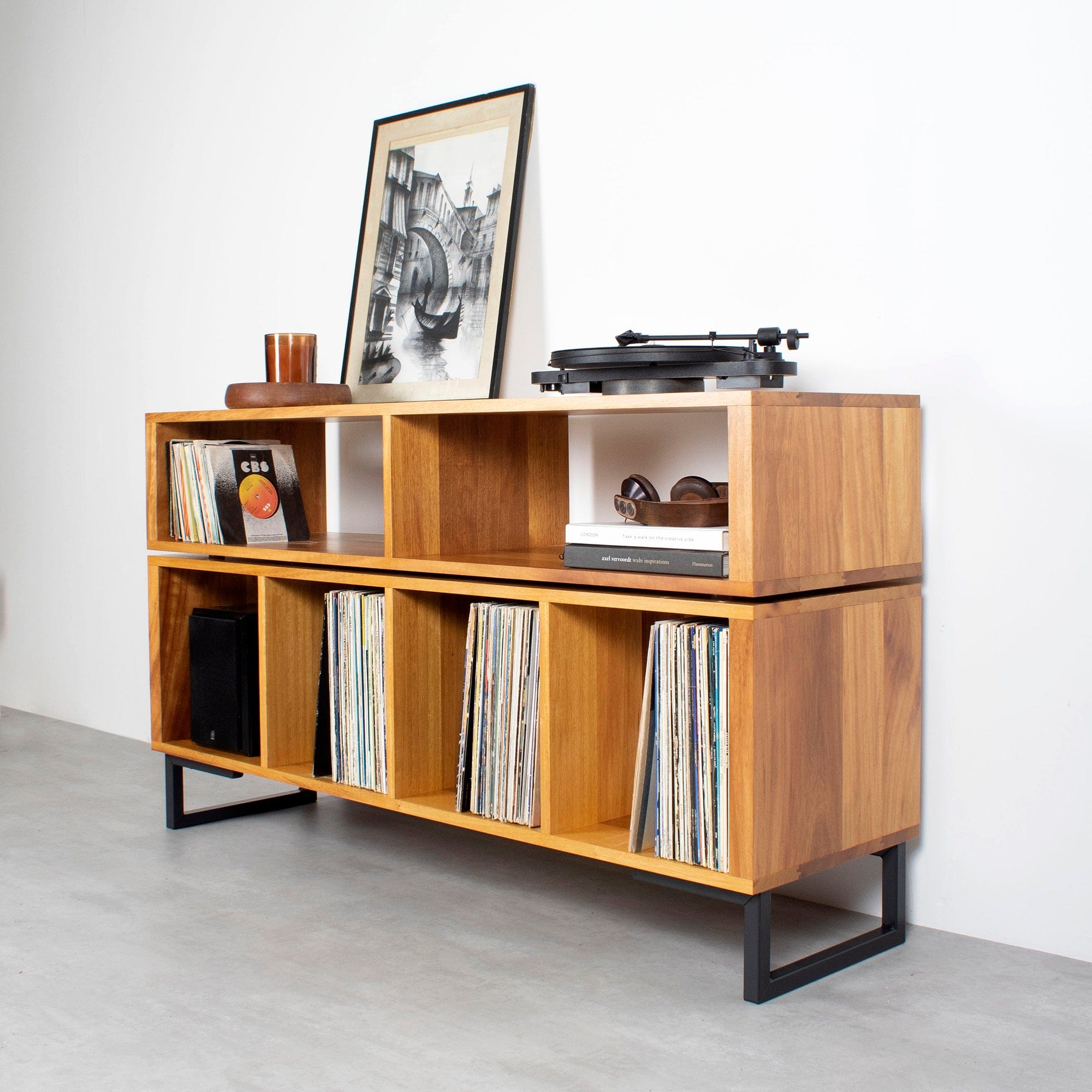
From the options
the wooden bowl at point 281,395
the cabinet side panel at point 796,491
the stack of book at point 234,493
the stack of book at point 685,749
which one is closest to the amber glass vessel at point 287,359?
the wooden bowl at point 281,395

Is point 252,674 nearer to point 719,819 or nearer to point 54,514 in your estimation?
point 719,819

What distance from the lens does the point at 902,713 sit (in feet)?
7.47

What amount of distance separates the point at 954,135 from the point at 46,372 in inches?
133

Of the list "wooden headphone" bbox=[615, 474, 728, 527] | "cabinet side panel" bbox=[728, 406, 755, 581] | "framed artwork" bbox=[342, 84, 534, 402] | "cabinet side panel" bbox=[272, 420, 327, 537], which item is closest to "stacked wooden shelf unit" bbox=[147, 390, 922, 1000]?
"cabinet side panel" bbox=[728, 406, 755, 581]

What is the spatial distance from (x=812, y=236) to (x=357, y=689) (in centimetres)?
126

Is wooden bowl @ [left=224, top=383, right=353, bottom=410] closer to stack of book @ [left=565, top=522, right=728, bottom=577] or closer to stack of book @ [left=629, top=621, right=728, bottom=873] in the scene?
stack of book @ [left=565, top=522, right=728, bottom=577]

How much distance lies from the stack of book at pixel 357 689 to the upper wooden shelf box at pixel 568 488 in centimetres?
10

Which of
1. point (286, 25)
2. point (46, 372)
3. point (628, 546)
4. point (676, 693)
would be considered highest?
point (286, 25)

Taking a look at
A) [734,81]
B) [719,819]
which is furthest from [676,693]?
[734,81]

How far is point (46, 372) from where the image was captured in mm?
4559

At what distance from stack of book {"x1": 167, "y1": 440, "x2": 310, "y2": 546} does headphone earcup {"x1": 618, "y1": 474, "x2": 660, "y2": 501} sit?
3.43 ft

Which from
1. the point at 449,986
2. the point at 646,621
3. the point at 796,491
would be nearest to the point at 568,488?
the point at 646,621

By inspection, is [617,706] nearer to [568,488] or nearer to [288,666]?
[568,488]

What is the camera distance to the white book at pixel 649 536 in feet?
6.51
